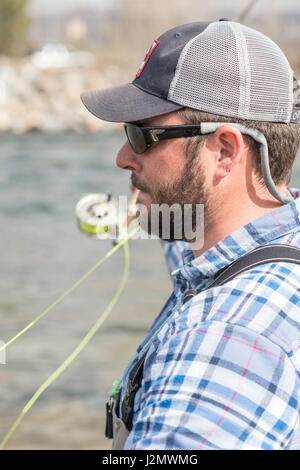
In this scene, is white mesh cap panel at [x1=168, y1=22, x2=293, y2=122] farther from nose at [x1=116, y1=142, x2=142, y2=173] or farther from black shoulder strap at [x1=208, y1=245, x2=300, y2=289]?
black shoulder strap at [x1=208, y1=245, x2=300, y2=289]

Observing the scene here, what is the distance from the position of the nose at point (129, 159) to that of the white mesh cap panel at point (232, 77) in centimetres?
19

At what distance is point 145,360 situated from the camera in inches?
53.0

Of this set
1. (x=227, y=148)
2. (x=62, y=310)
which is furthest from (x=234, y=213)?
(x=62, y=310)

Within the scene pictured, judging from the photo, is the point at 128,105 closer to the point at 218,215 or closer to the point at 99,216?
the point at 218,215

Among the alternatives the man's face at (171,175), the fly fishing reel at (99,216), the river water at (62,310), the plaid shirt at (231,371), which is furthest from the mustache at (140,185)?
the river water at (62,310)

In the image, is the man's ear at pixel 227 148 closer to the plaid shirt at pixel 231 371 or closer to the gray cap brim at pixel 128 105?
the gray cap brim at pixel 128 105

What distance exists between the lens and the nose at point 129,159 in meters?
1.59

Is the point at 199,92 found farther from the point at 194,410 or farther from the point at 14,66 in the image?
the point at 14,66

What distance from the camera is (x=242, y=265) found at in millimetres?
1297

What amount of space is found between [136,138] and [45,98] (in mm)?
33529

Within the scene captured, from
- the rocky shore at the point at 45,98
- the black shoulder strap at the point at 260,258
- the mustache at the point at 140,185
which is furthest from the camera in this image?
the rocky shore at the point at 45,98

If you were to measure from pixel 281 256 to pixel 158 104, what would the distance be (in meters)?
0.44

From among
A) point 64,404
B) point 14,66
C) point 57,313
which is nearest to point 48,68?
point 14,66

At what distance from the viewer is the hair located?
1.44 meters
